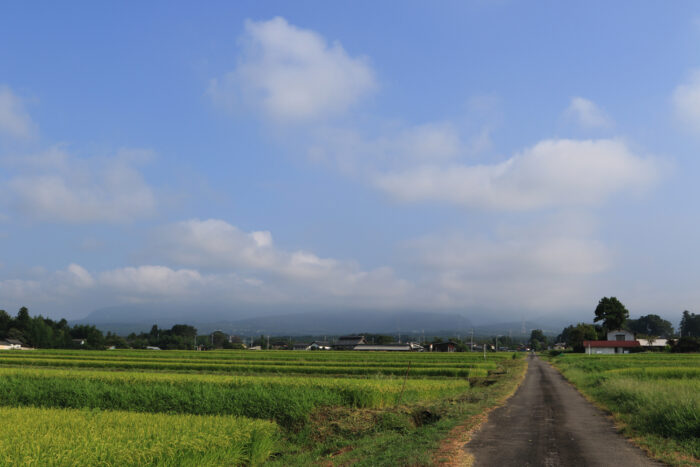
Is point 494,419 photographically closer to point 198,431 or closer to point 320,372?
point 198,431

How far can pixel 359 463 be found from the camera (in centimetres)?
1120

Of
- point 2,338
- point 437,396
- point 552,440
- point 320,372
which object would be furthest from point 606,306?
point 2,338

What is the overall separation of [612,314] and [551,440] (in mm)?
125949

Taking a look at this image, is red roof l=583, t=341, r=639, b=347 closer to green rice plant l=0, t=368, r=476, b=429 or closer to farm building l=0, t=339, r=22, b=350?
green rice plant l=0, t=368, r=476, b=429

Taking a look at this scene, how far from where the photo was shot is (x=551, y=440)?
13.6 m

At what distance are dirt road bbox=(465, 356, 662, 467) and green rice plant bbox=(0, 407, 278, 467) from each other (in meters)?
5.62

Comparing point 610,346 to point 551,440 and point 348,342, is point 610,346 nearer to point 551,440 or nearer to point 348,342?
point 348,342

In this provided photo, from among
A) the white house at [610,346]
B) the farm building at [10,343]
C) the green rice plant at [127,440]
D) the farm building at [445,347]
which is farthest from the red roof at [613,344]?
the farm building at [10,343]

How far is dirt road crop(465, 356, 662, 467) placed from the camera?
1130 cm

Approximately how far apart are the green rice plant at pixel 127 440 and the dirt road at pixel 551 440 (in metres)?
5.62

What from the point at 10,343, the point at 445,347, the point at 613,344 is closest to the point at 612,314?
the point at 613,344

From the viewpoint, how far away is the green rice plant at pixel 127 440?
342 inches

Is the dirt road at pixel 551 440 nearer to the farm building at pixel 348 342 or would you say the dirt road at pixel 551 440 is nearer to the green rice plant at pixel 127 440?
the green rice plant at pixel 127 440

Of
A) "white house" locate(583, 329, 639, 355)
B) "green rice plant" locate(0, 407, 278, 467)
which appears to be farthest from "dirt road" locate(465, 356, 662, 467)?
"white house" locate(583, 329, 639, 355)
